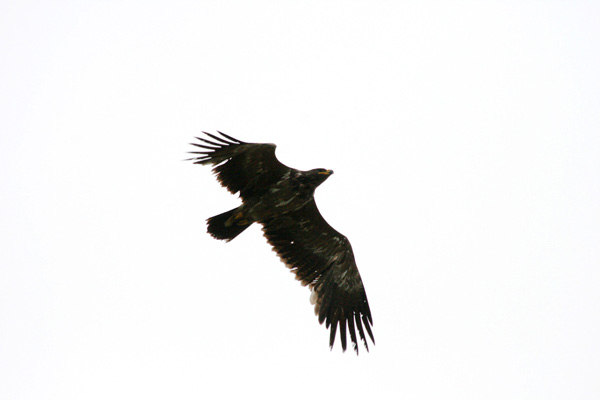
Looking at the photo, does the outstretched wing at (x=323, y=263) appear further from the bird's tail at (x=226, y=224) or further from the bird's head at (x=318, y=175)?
the bird's tail at (x=226, y=224)

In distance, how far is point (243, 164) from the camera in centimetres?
952

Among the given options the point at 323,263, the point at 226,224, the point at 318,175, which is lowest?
the point at 323,263

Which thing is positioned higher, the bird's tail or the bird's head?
the bird's head

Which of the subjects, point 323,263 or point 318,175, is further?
point 323,263

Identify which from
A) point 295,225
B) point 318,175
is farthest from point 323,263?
point 318,175

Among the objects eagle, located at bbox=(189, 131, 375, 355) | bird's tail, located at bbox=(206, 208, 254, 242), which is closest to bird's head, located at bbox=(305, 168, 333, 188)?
eagle, located at bbox=(189, 131, 375, 355)

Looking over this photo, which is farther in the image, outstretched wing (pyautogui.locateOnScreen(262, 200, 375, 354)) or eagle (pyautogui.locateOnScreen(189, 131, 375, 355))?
outstretched wing (pyautogui.locateOnScreen(262, 200, 375, 354))

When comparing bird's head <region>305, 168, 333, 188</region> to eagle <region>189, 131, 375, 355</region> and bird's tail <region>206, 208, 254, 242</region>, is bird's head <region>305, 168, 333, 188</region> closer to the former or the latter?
eagle <region>189, 131, 375, 355</region>

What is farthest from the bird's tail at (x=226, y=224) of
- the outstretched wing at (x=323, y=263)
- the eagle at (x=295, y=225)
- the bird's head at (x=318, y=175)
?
the bird's head at (x=318, y=175)

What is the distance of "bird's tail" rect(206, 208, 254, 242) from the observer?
31.6ft

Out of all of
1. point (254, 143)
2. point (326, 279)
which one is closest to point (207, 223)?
point (254, 143)

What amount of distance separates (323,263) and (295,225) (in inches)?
27.4

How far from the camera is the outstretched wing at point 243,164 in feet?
30.2

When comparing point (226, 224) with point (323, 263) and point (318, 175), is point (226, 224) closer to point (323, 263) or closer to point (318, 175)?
point (318, 175)
